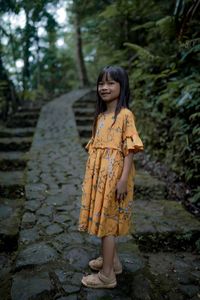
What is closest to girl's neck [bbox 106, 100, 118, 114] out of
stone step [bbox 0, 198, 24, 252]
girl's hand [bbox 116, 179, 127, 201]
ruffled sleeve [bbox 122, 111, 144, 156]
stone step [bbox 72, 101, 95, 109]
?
ruffled sleeve [bbox 122, 111, 144, 156]

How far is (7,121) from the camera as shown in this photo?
902cm

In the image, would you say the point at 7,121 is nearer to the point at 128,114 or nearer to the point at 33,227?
the point at 33,227

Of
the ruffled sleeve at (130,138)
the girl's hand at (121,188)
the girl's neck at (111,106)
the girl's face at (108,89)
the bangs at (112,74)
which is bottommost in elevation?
the girl's hand at (121,188)

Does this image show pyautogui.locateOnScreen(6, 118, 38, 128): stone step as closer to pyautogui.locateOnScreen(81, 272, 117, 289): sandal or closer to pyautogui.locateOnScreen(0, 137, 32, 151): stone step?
pyautogui.locateOnScreen(0, 137, 32, 151): stone step

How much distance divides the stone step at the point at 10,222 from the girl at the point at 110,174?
3.86 ft

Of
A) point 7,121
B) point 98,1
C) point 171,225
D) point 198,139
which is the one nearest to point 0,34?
point 7,121

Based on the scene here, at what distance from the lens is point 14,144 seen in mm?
7027

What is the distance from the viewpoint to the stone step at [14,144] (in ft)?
22.8

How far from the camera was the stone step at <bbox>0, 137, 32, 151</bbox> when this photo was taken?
6941mm

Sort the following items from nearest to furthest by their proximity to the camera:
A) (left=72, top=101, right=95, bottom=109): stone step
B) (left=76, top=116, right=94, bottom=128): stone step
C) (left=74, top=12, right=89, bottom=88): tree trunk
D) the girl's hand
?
the girl's hand < (left=76, top=116, right=94, bottom=128): stone step < (left=72, top=101, right=95, bottom=109): stone step < (left=74, top=12, right=89, bottom=88): tree trunk

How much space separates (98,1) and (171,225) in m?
9.40

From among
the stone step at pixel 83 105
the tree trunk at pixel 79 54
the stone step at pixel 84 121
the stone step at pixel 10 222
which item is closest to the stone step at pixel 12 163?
the stone step at pixel 10 222

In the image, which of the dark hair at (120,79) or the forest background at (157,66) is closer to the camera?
the dark hair at (120,79)

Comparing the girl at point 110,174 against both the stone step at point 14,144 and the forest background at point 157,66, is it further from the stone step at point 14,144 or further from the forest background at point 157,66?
the stone step at point 14,144
